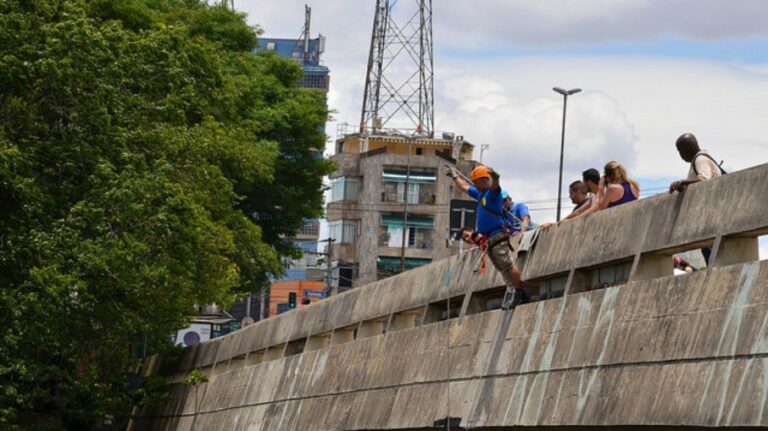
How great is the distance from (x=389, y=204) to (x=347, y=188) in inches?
121

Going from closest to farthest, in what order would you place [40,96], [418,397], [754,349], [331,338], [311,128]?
[754,349]
[418,397]
[331,338]
[40,96]
[311,128]

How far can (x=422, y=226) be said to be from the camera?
108 metres

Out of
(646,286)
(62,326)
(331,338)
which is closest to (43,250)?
(62,326)

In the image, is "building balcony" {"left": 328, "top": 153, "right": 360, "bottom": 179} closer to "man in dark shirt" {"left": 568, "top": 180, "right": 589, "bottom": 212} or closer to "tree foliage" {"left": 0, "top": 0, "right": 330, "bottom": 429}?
"tree foliage" {"left": 0, "top": 0, "right": 330, "bottom": 429}

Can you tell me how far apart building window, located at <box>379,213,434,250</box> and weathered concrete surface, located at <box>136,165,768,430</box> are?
83127 millimetres

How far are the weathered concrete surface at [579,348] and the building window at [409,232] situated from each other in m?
83.1

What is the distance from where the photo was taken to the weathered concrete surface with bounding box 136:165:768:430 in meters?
11.9

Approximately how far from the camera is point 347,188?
4318 inches

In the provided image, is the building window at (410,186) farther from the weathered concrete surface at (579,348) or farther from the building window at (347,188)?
the weathered concrete surface at (579,348)

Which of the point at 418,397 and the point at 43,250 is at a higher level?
the point at 43,250

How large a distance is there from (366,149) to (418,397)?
300 feet

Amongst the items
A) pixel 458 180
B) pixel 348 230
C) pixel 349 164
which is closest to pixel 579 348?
pixel 458 180

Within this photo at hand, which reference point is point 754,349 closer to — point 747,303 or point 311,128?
point 747,303

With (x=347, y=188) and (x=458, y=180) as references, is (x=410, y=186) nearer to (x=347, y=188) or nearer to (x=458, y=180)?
(x=347, y=188)
